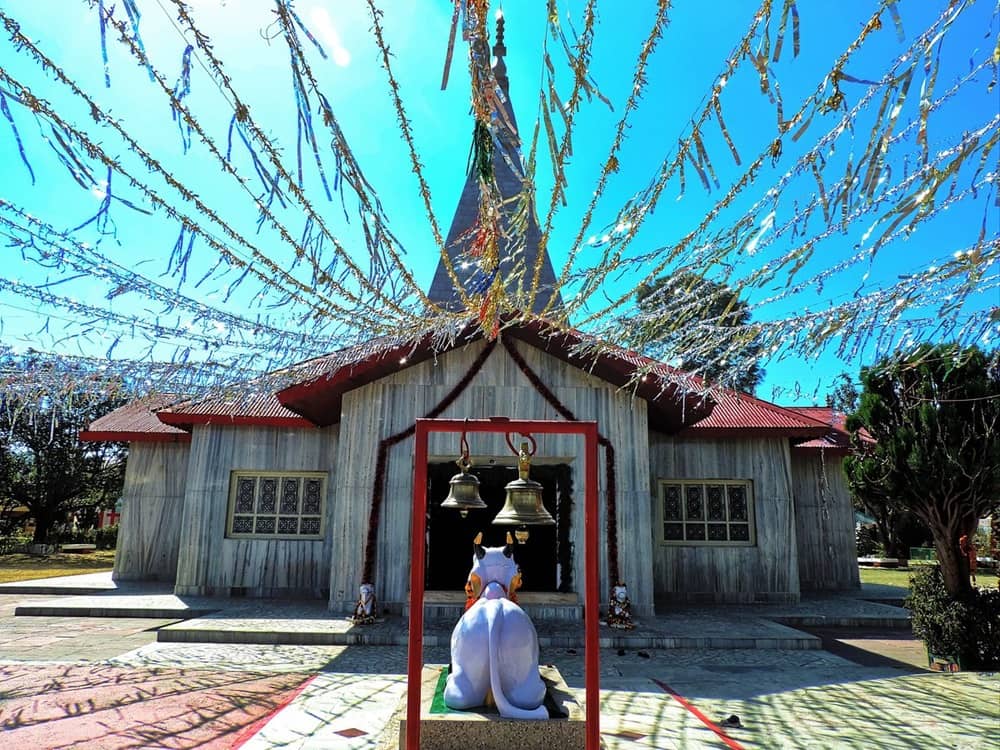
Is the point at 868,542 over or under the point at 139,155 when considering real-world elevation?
under

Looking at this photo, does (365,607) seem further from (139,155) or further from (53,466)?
(53,466)

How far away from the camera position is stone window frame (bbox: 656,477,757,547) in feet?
38.3

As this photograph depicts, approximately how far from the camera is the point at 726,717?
5.16 meters

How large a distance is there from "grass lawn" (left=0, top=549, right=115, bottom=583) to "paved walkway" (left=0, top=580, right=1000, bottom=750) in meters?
10.1

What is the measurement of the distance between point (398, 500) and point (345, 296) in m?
5.13

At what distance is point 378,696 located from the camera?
18.7 feet

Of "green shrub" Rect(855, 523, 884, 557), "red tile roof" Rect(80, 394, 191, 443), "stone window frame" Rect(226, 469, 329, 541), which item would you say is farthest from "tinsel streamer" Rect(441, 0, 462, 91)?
"green shrub" Rect(855, 523, 884, 557)

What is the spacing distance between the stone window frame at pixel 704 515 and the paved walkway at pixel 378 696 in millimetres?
3407

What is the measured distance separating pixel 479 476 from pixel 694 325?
7834 millimetres

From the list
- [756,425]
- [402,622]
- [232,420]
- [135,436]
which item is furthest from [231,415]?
[756,425]

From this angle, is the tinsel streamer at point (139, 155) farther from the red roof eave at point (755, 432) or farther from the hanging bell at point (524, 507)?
the red roof eave at point (755, 432)

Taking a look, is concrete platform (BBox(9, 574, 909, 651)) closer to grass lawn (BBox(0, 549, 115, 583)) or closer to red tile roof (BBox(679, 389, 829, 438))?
red tile roof (BBox(679, 389, 829, 438))

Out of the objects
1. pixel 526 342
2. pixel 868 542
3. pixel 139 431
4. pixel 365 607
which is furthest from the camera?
pixel 868 542

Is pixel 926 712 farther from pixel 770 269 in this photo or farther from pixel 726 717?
pixel 770 269
